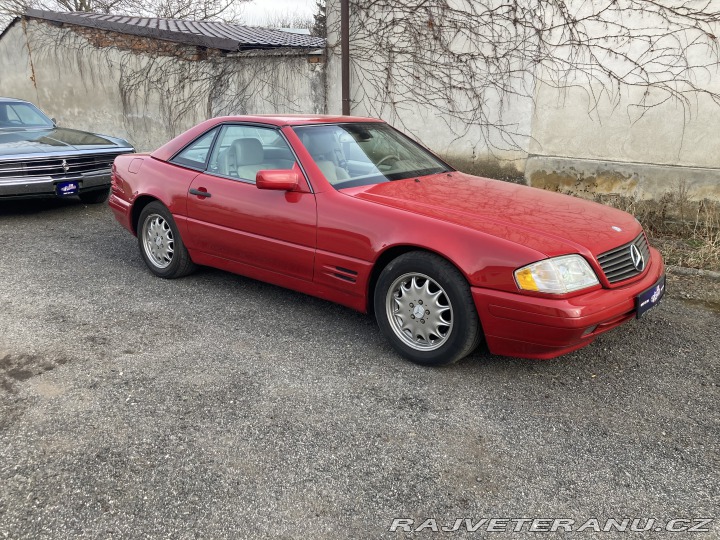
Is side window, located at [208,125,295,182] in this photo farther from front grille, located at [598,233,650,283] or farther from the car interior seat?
front grille, located at [598,233,650,283]

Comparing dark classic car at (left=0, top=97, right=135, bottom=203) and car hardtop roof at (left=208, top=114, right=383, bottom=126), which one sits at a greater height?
car hardtop roof at (left=208, top=114, right=383, bottom=126)

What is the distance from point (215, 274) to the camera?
16.9 ft

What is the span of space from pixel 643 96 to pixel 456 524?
611cm

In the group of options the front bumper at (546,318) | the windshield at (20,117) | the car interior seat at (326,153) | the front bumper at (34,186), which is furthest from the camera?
the windshield at (20,117)

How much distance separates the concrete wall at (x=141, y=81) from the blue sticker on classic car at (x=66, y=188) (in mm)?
3743

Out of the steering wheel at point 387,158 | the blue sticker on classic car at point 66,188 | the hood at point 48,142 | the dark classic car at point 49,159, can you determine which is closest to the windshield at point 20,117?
the dark classic car at point 49,159

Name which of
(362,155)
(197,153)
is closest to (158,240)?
(197,153)

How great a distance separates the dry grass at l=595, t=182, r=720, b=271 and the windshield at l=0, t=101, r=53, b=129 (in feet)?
25.0

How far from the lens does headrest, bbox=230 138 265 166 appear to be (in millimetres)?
4250

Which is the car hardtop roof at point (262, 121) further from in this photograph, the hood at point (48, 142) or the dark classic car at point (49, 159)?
the hood at point (48, 142)

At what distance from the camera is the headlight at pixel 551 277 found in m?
2.97

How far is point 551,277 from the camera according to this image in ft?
9.75

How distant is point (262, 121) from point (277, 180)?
78 cm

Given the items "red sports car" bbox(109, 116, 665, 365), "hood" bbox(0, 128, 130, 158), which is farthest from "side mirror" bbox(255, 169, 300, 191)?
"hood" bbox(0, 128, 130, 158)
